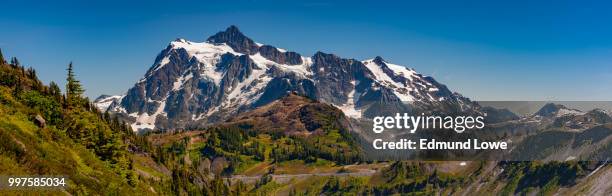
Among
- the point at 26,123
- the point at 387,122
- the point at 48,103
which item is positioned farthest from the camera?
the point at 48,103

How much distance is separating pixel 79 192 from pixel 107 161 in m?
36.6

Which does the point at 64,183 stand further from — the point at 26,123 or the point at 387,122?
the point at 387,122

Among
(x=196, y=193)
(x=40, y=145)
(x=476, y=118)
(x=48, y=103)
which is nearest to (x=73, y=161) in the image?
(x=40, y=145)

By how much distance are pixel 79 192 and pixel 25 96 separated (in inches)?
2264

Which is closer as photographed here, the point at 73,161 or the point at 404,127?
the point at 73,161

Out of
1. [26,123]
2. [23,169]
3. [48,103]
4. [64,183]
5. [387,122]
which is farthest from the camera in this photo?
[48,103]

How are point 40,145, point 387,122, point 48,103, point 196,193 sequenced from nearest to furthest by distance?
point 40,145, point 387,122, point 48,103, point 196,193

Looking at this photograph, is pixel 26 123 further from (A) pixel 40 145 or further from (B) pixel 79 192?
(B) pixel 79 192

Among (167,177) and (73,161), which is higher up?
(73,161)

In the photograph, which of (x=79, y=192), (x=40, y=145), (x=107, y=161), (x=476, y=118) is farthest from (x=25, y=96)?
(x=476, y=118)

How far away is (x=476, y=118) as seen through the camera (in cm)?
9038

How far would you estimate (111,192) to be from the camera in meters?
66.3

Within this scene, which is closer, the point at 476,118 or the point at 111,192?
the point at 111,192

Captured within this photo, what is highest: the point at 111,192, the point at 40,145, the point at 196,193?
the point at 40,145
